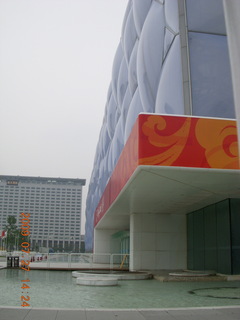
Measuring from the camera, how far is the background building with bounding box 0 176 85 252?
12800 cm

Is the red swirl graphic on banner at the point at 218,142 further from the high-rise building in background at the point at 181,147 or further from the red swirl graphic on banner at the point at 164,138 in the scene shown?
the red swirl graphic on banner at the point at 164,138

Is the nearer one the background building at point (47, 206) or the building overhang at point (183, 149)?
the building overhang at point (183, 149)

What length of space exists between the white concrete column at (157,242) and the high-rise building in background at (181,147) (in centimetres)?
5

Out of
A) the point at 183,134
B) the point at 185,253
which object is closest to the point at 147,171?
the point at 183,134

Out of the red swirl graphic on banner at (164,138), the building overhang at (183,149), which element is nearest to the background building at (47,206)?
the building overhang at (183,149)

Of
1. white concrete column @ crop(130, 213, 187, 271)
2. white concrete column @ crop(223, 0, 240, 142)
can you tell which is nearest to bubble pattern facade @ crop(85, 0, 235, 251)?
white concrete column @ crop(130, 213, 187, 271)

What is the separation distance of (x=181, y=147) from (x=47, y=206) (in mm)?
128535

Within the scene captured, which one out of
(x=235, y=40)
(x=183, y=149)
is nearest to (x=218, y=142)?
(x=183, y=149)

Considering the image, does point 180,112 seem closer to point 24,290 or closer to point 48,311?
point 24,290

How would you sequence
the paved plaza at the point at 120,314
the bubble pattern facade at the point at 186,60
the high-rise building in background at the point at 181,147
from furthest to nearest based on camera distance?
1. the bubble pattern facade at the point at 186,60
2. the high-rise building in background at the point at 181,147
3. the paved plaza at the point at 120,314

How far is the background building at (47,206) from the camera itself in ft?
420

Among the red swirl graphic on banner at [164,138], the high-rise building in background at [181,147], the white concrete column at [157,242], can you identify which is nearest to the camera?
the red swirl graphic on banner at [164,138]

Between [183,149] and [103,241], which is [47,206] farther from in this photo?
[183,149]

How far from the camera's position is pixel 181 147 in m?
10.9
